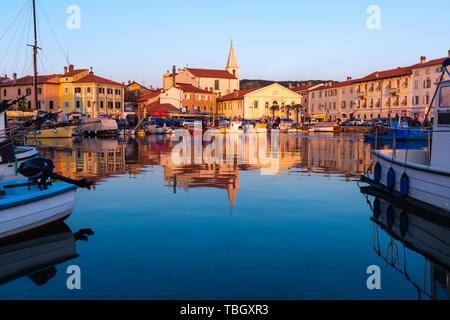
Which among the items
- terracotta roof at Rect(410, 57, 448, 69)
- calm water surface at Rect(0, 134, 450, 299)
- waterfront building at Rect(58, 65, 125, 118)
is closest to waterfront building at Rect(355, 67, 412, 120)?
terracotta roof at Rect(410, 57, 448, 69)

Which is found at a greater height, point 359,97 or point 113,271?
point 359,97

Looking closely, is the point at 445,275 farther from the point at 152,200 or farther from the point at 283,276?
the point at 152,200

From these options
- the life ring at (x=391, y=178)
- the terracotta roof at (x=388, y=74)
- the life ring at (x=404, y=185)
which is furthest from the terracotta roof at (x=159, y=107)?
the life ring at (x=404, y=185)

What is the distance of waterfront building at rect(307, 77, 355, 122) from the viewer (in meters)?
104

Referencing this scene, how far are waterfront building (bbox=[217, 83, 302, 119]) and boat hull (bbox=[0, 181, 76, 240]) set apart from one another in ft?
326

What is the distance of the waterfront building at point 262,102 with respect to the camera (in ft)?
361

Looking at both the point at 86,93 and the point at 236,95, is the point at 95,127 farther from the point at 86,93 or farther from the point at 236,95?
the point at 236,95

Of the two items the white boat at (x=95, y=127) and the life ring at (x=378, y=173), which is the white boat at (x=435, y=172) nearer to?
the life ring at (x=378, y=173)

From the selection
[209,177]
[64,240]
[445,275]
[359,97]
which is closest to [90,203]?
[64,240]

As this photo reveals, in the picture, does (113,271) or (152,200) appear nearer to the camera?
(113,271)

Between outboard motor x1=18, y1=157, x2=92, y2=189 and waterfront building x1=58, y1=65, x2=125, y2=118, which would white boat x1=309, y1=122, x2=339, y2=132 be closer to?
waterfront building x1=58, y1=65, x2=125, y2=118

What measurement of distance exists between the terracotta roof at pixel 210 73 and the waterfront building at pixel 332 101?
79.5 feet
